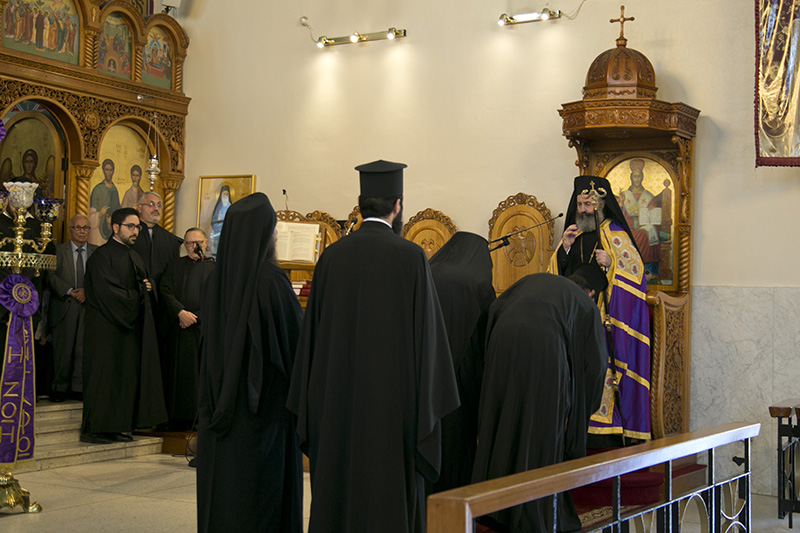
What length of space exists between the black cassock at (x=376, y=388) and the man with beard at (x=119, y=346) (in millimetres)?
4979

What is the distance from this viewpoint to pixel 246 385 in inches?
184

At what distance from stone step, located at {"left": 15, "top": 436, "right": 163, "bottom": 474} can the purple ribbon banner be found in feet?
5.31

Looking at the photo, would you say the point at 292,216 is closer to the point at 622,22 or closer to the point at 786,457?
the point at 622,22

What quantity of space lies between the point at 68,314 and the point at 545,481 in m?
7.80

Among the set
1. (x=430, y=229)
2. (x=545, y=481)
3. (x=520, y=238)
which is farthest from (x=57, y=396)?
(x=545, y=481)

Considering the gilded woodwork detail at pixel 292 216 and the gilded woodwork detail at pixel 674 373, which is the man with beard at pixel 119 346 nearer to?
the gilded woodwork detail at pixel 292 216

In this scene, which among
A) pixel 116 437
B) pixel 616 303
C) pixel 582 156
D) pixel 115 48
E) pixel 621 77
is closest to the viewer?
pixel 616 303

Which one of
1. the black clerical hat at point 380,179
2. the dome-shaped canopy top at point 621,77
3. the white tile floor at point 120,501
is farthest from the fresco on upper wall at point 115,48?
the black clerical hat at point 380,179

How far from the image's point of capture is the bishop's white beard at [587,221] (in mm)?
7629

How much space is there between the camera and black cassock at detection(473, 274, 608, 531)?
4598 millimetres

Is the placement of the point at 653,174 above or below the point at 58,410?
above

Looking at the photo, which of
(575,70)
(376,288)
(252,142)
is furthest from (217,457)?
(252,142)

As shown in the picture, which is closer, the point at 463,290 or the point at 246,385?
the point at 246,385

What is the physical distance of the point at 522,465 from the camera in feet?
15.0
